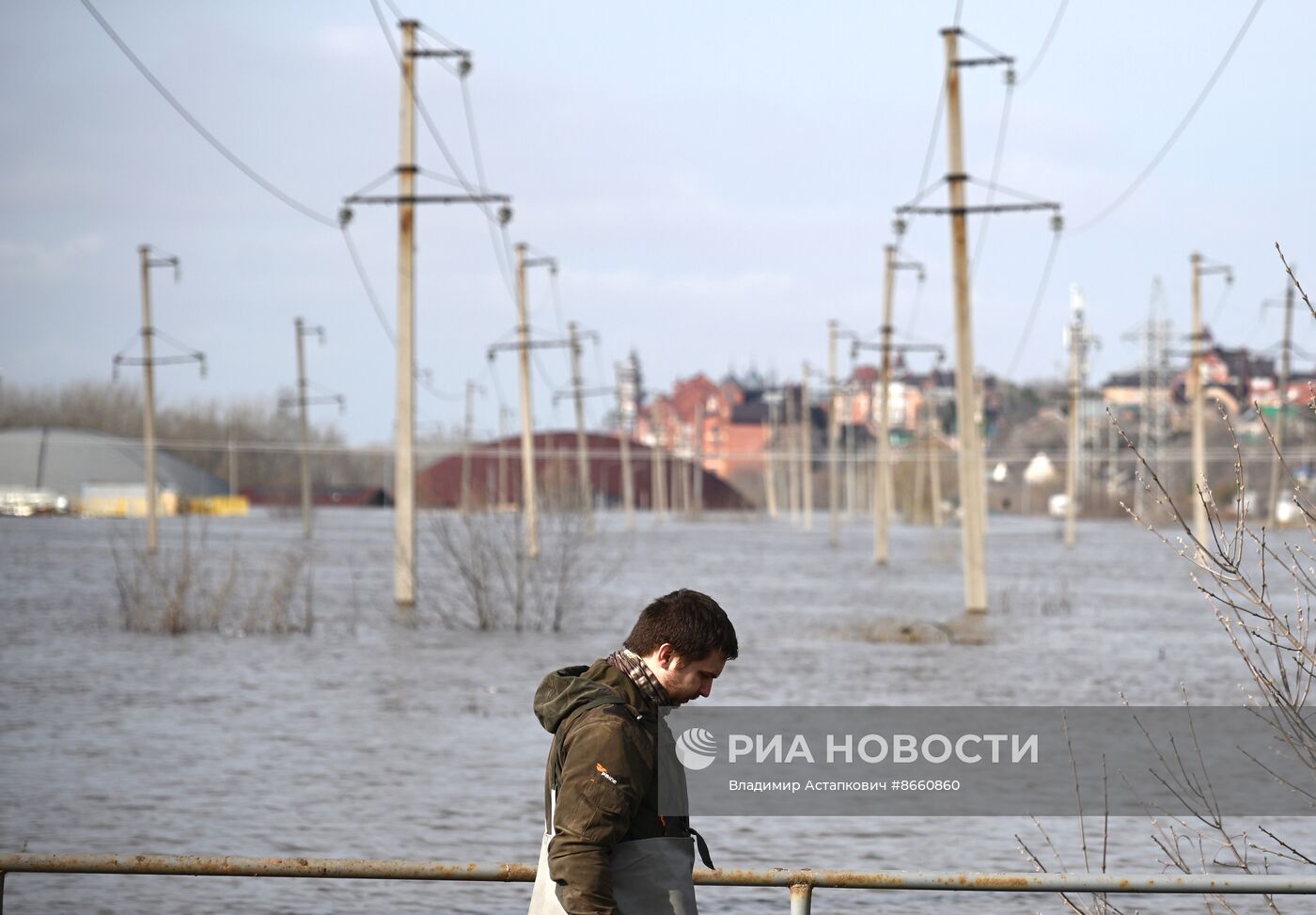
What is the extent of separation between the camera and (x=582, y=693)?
3.68 meters

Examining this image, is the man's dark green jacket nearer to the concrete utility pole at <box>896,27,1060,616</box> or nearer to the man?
the man

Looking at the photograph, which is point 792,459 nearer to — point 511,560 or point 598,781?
point 511,560

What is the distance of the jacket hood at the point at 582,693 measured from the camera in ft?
12.0

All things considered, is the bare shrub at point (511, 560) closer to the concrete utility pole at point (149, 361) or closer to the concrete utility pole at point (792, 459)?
the concrete utility pole at point (149, 361)

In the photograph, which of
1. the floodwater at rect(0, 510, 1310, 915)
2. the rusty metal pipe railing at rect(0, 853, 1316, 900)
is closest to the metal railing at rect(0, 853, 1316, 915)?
the rusty metal pipe railing at rect(0, 853, 1316, 900)

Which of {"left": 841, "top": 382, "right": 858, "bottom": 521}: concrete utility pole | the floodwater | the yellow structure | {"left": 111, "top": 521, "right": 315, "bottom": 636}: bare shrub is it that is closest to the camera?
the floodwater

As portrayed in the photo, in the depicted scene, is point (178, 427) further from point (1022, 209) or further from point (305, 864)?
point (305, 864)

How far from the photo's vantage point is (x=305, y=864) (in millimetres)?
4359

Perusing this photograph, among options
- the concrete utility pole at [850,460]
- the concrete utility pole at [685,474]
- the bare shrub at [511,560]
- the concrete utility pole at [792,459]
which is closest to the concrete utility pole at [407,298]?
the bare shrub at [511,560]

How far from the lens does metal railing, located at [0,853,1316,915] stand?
4258 millimetres

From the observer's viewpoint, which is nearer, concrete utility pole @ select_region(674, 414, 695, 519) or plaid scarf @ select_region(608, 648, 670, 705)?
plaid scarf @ select_region(608, 648, 670, 705)

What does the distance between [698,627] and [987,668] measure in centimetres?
1966

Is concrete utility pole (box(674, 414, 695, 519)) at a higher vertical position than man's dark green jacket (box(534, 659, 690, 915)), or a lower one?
higher

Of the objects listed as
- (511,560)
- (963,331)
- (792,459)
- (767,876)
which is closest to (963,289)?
(963,331)
